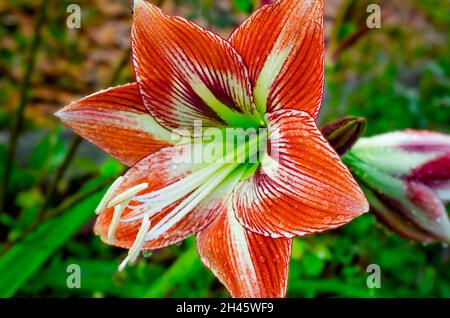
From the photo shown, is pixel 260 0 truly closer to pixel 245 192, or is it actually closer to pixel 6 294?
pixel 245 192

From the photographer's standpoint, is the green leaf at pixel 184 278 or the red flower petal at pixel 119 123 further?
the green leaf at pixel 184 278

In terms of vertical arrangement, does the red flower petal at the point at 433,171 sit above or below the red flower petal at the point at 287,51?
below

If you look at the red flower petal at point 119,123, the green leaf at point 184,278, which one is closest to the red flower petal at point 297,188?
the red flower petal at point 119,123

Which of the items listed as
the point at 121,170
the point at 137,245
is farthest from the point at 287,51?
the point at 121,170

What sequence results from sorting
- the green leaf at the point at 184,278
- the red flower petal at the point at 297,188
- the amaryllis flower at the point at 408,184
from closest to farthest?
1. the red flower petal at the point at 297,188
2. the amaryllis flower at the point at 408,184
3. the green leaf at the point at 184,278

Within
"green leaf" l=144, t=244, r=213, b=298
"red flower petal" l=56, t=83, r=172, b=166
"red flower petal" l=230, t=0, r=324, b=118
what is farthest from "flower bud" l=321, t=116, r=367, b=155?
"green leaf" l=144, t=244, r=213, b=298

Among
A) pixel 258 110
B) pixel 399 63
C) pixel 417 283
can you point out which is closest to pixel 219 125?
pixel 258 110

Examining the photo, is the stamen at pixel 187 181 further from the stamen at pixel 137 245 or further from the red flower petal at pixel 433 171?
the red flower petal at pixel 433 171
